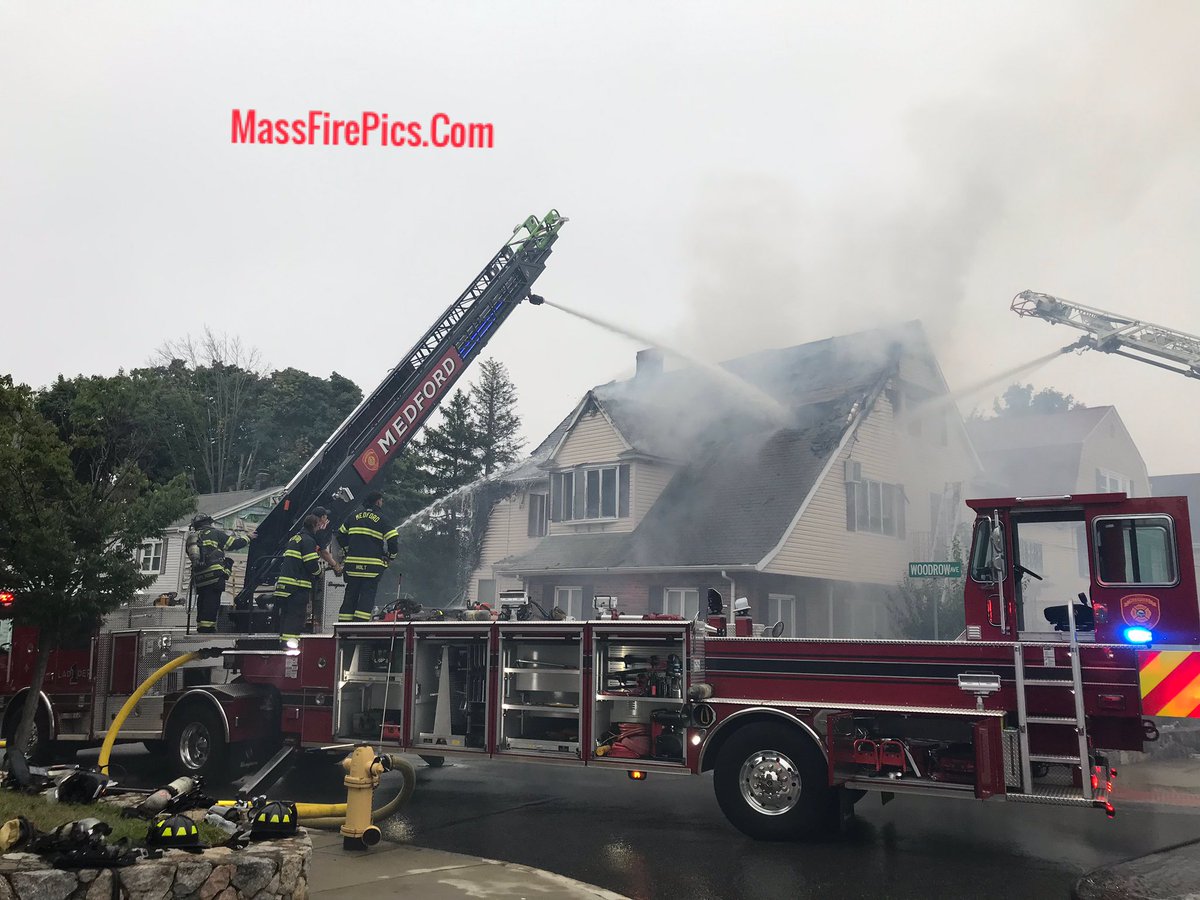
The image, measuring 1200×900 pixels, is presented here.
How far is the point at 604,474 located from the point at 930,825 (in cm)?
1516

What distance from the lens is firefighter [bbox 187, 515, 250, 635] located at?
1189 centimetres

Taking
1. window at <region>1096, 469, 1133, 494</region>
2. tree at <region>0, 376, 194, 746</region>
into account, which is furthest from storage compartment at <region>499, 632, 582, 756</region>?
window at <region>1096, 469, 1133, 494</region>

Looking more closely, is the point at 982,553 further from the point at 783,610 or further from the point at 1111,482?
the point at 1111,482

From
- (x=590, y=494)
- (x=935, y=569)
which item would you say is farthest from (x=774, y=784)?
(x=590, y=494)

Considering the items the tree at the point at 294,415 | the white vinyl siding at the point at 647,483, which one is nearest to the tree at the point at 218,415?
the tree at the point at 294,415

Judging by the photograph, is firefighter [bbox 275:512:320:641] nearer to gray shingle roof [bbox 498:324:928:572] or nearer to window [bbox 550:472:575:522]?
gray shingle roof [bbox 498:324:928:572]

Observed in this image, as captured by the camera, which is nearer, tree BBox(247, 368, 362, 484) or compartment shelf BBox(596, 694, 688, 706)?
compartment shelf BBox(596, 694, 688, 706)

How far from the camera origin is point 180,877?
16.6 feet

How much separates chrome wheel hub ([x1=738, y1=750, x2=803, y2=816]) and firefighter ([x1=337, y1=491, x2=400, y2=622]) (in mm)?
4839

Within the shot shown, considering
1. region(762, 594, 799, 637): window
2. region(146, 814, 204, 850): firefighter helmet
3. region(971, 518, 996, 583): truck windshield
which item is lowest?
region(146, 814, 204, 850): firefighter helmet

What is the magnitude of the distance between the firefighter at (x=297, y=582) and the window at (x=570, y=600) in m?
11.6

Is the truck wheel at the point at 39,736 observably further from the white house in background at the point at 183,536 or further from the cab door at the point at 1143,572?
the white house in background at the point at 183,536

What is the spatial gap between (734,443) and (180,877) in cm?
1927

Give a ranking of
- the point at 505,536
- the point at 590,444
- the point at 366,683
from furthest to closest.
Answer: the point at 505,536 < the point at 590,444 < the point at 366,683
